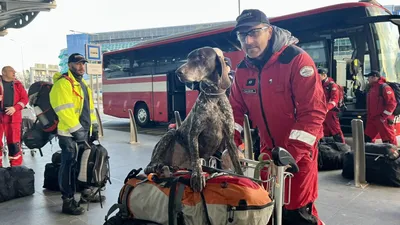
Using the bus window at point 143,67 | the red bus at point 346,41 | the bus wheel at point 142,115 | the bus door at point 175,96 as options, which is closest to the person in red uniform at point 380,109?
the red bus at point 346,41

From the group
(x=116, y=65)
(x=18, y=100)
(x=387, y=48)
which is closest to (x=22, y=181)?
(x=18, y=100)

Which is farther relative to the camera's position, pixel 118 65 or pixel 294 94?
pixel 118 65

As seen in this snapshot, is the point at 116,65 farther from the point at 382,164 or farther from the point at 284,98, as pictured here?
the point at 284,98

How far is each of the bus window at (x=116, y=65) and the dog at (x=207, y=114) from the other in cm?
1240

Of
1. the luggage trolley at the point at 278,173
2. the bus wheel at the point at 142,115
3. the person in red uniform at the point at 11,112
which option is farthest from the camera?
the bus wheel at the point at 142,115

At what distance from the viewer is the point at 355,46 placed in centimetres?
827

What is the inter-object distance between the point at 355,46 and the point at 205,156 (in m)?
7.06

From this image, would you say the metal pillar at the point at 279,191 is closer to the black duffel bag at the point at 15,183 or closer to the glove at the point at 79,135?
the glove at the point at 79,135

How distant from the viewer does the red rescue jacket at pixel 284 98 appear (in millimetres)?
2373

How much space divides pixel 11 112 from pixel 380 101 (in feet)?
21.9

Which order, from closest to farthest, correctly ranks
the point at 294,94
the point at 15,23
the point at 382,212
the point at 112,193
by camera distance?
the point at 294,94, the point at 382,212, the point at 112,193, the point at 15,23

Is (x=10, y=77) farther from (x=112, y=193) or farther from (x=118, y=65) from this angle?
(x=118, y=65)

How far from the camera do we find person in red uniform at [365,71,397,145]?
6.69 m

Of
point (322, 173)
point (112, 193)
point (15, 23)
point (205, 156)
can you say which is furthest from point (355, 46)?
point (15, 23)
